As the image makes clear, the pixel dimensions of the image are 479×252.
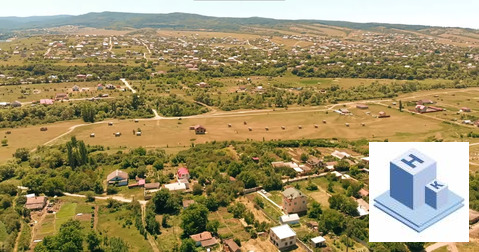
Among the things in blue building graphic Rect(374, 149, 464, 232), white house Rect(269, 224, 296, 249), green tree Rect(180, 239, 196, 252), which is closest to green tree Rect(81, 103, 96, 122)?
green tree Rect(180, 239, 196, 252)

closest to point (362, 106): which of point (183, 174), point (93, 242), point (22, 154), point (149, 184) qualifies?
point (183, 174)

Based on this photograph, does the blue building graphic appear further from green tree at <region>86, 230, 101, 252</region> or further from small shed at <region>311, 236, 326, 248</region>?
green tree at <region>86, 230, 101, 252</region>

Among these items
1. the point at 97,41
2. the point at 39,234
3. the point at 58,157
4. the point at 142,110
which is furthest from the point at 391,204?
the point at 97,41

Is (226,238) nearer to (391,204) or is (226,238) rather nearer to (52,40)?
(391,204)

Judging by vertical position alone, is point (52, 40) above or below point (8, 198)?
above

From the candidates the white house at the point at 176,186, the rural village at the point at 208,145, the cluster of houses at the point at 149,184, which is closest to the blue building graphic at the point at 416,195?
the rural village at the point at 208,145

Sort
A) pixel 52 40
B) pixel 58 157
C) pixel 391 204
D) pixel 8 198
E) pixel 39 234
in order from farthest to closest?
1. pixel 52 40
2. pixel 58 157
3. pixel 8 198
4. pixel 39 234
5. pixel 391 204
